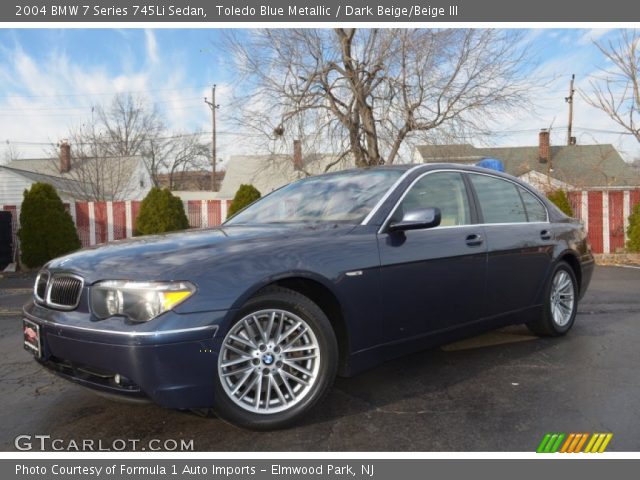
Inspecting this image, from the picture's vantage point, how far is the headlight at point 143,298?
251 cm

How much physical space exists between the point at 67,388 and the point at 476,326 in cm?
303

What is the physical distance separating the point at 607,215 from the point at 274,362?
14.2 m

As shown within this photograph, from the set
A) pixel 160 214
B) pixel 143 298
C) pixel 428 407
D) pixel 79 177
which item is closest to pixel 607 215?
pixel 160 214

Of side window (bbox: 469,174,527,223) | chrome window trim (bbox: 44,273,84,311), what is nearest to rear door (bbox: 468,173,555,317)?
side window (bbox: 469,174,527,223)

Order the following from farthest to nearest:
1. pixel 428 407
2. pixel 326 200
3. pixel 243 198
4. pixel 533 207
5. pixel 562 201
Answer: pixel 243 198 → pixel 562 201 → pixel 533 207 → pixel 326 200 → pixel 428 407

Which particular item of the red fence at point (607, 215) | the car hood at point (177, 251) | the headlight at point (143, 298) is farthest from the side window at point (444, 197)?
the red fence at point (607, 215)

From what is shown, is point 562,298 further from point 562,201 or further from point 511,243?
point 562,201

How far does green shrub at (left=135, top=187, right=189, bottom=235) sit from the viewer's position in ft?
49.3

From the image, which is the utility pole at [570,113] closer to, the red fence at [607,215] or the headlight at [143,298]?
the red fence at [607,215]

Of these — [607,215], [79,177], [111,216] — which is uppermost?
[79,177]

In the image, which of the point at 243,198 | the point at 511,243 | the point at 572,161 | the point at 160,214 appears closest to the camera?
the point at 511,243

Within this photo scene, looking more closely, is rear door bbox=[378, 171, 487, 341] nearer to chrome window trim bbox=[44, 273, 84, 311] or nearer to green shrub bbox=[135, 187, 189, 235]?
chrome window trim bbox=[44, 273, 84, 311]

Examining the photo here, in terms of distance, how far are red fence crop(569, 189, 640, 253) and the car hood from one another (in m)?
13.3

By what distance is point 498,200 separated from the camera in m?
4.33
